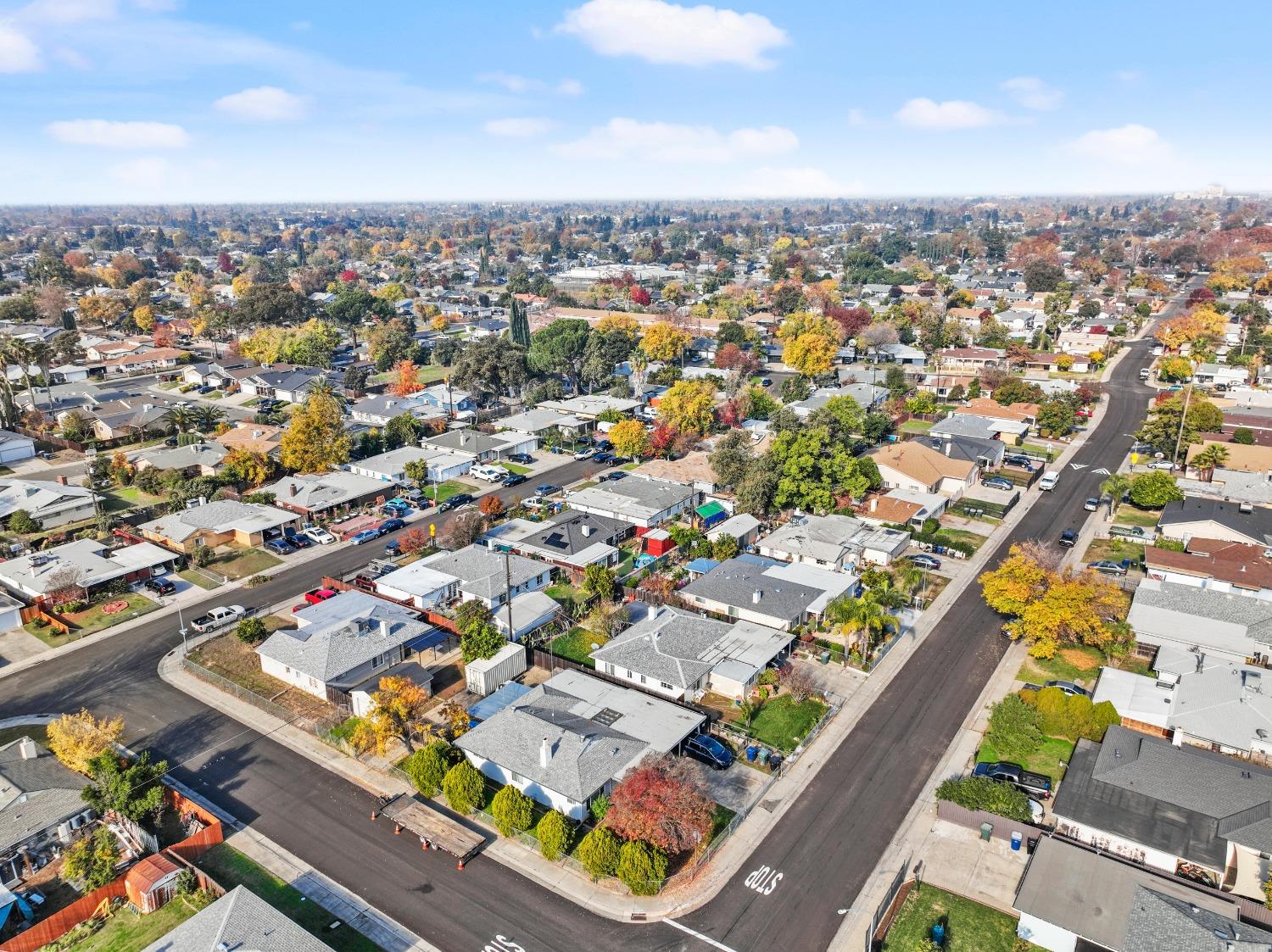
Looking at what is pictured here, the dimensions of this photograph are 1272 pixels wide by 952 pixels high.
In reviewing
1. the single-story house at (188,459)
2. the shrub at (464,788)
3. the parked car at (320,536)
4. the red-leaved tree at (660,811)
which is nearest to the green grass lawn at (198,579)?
the parked car at (320,536)

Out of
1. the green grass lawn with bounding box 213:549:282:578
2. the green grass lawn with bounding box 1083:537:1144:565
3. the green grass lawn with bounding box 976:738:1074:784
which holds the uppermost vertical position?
the green grass lawn with bounding box 1083:537:1144:565

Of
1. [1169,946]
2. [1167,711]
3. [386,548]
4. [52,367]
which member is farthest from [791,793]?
[52,367]

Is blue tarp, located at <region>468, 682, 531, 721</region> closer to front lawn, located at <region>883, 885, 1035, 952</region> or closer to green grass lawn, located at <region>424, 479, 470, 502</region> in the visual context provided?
front lawn, located at <region>883, 885, 1035, 952</region>

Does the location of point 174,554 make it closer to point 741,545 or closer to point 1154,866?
point 741,545

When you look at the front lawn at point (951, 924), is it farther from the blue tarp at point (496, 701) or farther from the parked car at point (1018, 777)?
the blue tarp at point (496, 701)

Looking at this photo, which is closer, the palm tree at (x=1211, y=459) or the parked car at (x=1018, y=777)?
the parked car at (x=1018, y=777)

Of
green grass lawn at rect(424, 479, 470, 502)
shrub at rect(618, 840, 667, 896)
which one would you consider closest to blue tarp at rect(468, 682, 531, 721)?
shrub at rect(618, 840, 667, 896)
